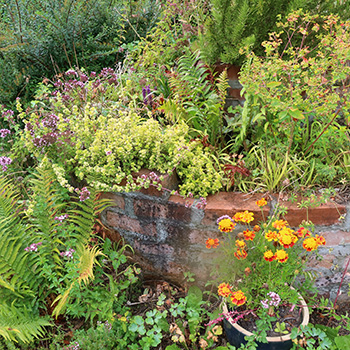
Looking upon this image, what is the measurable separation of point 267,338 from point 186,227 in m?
0.88

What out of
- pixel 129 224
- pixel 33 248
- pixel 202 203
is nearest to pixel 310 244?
pixel 202 203

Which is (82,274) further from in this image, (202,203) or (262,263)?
(262,263)

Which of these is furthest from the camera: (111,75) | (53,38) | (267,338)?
(53,38)

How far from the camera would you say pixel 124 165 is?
8.43 feet

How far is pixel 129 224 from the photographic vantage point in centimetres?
275

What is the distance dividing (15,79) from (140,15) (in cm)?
197

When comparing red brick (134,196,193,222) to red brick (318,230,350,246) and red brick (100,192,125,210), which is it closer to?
red brick (100,192,125,210)

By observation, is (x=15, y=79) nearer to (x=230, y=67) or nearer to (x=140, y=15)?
(x=140, y=15)

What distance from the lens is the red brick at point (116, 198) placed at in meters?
2.69

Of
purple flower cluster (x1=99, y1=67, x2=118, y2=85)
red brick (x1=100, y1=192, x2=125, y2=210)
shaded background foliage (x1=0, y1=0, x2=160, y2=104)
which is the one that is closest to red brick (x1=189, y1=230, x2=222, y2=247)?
red brick (x1=100, y1=192, x2=125, y2=210)

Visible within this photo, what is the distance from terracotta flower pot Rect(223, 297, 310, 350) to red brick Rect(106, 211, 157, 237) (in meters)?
0.77

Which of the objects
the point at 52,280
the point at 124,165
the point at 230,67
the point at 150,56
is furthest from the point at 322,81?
the point at 52,280

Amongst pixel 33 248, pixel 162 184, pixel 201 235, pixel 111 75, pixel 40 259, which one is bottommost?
pixel 201 235

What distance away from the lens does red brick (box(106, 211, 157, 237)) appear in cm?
267
